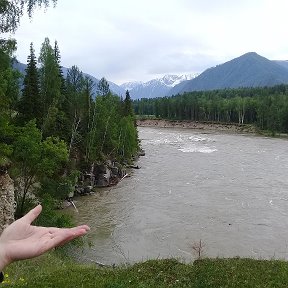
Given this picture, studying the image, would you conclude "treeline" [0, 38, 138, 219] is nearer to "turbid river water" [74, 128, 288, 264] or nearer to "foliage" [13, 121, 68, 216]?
"foliage" [13, 121, 68, 216]

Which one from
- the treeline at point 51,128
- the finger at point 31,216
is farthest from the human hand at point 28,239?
the treeline at point 51,128

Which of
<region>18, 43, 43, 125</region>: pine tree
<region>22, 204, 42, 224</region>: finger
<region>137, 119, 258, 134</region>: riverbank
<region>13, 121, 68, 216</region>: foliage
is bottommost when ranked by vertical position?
<region>137, 119, 258, 134</region>: riverbank

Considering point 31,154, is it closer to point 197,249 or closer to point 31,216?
point 197,249

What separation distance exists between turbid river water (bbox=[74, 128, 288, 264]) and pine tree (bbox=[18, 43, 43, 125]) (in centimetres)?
1002

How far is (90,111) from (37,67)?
10780 millimetres

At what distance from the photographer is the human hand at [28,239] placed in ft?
12.8

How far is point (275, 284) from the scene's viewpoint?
12.2 metres

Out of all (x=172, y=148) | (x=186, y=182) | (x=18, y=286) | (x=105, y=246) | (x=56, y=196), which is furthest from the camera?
(x=172, y=148)

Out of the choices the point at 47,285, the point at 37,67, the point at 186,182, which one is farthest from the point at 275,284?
the point at 37,67

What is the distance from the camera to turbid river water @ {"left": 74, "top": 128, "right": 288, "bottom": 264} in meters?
25.8

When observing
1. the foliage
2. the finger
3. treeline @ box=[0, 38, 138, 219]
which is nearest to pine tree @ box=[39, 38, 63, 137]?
treeline @ box=[0, 38, 138, 219]

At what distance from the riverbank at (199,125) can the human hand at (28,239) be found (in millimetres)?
113366

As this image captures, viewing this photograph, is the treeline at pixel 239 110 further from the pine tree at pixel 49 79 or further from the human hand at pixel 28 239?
the human hand at pixel 28 239

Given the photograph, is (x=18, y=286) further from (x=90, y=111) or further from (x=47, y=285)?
(x=90, y=111)
